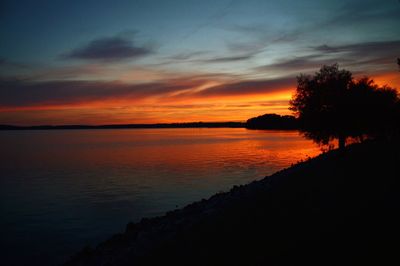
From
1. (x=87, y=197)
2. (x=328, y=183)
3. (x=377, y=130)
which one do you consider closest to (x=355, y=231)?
(x=328, y=183)

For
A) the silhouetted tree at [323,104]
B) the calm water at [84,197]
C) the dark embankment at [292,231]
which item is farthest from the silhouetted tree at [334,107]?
the dark embankment at [292,231]

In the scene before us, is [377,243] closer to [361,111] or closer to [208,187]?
[208,187]

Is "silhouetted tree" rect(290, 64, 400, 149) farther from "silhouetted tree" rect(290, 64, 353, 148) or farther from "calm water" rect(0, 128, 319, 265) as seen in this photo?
"calm water" rect(0, 128, 319, 265)

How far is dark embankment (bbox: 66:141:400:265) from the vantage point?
11.6m

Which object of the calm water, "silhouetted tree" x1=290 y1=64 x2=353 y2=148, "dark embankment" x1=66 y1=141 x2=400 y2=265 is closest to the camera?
"dark embankment" x1=66 y1=141 x2=400 y2=265

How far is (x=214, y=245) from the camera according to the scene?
1447cm

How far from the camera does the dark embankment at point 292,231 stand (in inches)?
455

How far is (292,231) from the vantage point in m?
13.7

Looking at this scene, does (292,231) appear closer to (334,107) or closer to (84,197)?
(84,197)

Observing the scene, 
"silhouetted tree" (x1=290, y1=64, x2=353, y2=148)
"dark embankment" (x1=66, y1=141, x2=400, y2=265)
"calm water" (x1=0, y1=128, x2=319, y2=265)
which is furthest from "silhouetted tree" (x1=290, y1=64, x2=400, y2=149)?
"dark embankment" (x1=66, y1=141, x2=400, y2=265)

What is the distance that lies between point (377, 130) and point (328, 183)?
38.4m

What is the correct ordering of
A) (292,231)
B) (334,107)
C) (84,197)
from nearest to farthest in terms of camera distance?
(292,231) → (84,197) → (334,107)

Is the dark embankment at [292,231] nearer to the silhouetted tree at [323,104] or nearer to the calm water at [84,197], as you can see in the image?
the calm water at [84,197]

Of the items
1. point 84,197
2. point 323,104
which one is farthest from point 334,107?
point 84,197
